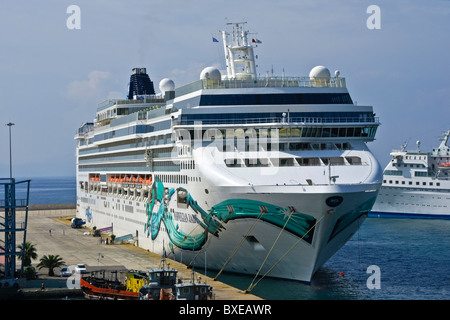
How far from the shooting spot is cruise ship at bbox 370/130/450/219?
84.6 metres

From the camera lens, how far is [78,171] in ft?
236

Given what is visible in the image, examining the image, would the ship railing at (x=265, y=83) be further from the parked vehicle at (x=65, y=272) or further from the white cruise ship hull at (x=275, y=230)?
the parked vehicle at (x=65, y=272)

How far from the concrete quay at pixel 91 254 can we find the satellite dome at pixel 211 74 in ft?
34.5

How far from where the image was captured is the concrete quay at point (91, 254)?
34.3 metres

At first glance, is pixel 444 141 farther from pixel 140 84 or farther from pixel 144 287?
pixel 144 287

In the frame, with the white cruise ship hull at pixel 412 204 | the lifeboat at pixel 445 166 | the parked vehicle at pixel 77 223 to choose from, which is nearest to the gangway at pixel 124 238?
the parked vehicle at pixel 77 223

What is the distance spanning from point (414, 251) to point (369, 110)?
18.0 meters

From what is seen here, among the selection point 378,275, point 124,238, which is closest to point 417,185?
point 124,238

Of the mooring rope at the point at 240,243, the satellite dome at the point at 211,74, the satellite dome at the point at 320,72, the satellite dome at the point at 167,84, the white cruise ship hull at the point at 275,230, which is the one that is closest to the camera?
the white cruise ship hull at the point at 275,230

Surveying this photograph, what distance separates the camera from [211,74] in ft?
127

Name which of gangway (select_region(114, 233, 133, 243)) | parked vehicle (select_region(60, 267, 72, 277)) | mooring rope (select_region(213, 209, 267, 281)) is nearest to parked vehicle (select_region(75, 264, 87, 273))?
parked vehicle (select_region(60, 267, 72, 277))

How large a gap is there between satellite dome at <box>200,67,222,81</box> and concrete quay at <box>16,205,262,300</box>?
414 inches

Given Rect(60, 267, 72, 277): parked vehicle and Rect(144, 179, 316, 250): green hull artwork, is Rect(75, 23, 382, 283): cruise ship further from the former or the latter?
Rect(60, 267, 72, 277): parked vehicle
